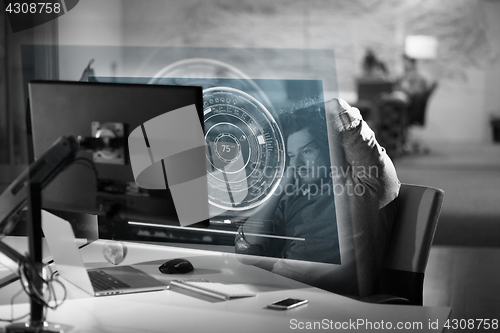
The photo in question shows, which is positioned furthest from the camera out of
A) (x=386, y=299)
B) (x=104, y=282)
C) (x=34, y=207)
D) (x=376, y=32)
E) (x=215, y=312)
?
(x=376, y=32)

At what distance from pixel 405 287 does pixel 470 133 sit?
578 cm

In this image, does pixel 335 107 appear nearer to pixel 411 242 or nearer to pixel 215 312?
pixel 411 242

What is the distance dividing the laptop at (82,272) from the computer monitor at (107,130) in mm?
106

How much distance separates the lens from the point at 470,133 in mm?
6848

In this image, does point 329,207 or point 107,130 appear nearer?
point 107,130

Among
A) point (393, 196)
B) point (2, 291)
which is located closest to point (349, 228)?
point (393, 196)

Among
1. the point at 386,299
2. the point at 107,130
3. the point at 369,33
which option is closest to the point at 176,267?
the point at 107,130

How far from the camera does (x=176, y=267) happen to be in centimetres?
143

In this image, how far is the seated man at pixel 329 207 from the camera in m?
1.44

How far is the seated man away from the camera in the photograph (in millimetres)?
1442

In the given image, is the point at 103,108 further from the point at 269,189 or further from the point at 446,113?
the point at 446,113

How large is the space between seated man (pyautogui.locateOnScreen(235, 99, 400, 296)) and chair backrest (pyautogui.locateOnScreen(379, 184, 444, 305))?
0.10ft

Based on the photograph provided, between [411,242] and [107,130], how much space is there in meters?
0.85

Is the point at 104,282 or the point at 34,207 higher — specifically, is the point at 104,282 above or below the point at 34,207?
below
